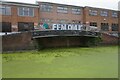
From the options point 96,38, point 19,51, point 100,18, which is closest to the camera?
point 19,51

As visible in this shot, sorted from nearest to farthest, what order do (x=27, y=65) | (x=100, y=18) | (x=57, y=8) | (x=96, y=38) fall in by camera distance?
(x=27, y=65) → (x=96, y=38) → (x=57, y=8) → (x=100, y=18)

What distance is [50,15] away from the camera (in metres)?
30.5

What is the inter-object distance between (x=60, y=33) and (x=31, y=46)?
146 inches

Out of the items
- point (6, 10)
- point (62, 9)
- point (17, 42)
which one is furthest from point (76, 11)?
point (17, 42)

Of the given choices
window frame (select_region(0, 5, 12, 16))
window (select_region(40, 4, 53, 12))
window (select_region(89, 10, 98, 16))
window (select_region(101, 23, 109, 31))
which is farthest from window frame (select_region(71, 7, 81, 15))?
window frame (select_region(0, 5, 12, 16))

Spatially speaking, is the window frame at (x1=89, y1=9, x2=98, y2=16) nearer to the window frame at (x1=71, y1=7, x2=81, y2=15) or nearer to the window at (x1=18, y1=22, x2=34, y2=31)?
the window frame at (x1=71, y1=7, x2=81, y2=15)

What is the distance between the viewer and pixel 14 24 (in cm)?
2691

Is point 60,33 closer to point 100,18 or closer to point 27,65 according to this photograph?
point 27,65

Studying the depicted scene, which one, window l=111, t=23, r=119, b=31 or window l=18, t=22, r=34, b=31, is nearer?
window l=18, t=22, r=34, b=31

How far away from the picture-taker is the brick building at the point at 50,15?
87.1 feet

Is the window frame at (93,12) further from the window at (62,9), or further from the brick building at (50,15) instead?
the window at (62,9)

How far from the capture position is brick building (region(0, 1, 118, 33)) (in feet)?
87.1

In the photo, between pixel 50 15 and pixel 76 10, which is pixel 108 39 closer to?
pixel 76 10

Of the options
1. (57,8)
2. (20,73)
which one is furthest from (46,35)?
(20,73)
